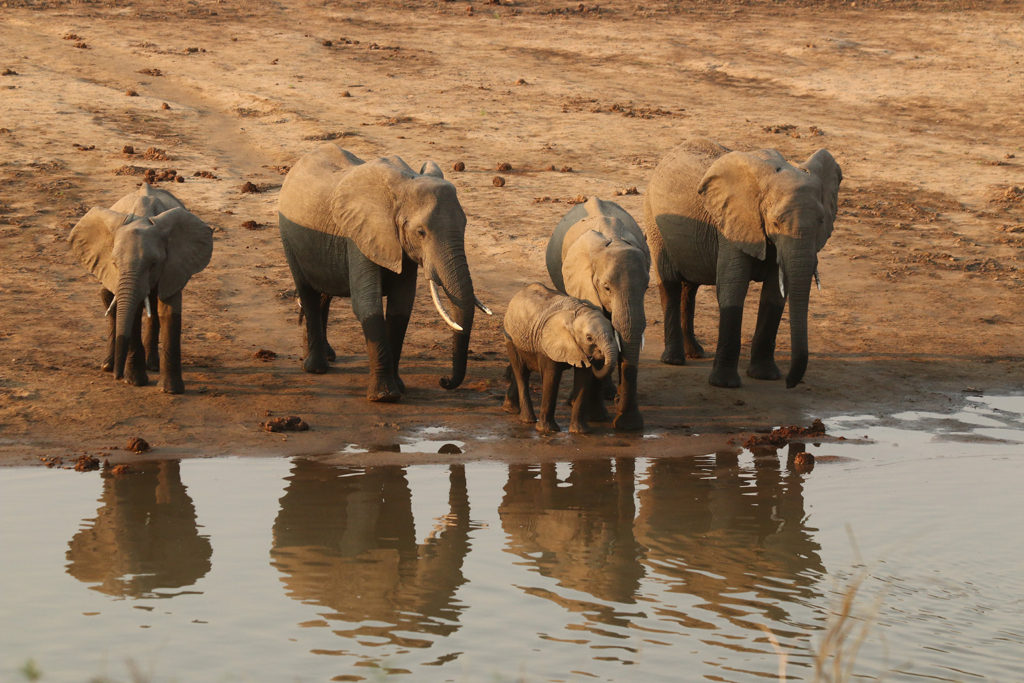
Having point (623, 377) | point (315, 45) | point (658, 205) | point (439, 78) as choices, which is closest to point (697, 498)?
point (623, 377)

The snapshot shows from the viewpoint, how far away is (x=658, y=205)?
14.7m

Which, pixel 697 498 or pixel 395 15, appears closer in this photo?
pixel 697 498

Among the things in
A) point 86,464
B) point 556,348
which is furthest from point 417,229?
point 86,464

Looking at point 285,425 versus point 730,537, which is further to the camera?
point 285,425

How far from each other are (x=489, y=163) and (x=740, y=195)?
9.66m

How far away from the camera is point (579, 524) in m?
9.95

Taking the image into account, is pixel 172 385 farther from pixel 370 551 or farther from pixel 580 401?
pixel 370 551

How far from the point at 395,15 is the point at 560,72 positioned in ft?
22.8

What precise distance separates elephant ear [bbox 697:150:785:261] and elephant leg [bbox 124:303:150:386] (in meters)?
5.62

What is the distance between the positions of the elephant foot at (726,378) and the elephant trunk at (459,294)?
263 cm

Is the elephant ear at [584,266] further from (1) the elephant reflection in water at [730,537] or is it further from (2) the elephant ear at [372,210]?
(1) the elephant reflection in water at [730,537]

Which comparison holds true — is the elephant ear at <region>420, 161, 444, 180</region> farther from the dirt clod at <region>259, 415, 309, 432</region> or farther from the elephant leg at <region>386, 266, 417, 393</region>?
the dirt clod at <region>259, 415, 309, 432</region>

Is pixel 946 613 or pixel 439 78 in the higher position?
pixel 439 78

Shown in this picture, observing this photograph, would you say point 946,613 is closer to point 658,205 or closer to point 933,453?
point 933,453
